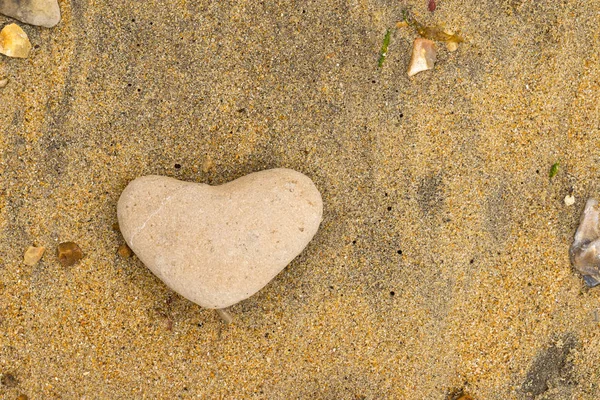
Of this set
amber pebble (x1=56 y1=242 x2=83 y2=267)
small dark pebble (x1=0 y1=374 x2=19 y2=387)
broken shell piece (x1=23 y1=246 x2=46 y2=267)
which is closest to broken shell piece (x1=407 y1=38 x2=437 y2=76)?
amber pebble (x1=56 y1=242 x2=83 y2=267)

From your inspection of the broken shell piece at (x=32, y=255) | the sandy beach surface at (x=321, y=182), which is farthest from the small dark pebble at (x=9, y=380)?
the broken shell piece at (x=32, y=255)

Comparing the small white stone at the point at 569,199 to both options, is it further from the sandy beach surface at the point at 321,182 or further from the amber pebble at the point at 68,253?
the amber pebble at the point at 68,253

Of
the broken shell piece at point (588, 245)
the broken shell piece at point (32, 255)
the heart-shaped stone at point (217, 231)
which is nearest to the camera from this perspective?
the heart-shaped stone at point (217, 231)

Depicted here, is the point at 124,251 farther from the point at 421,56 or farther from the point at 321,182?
the point at 421,56

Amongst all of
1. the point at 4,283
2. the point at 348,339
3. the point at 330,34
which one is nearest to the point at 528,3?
the point at 330,34

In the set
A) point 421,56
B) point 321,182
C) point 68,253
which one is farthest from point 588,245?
point 68,253

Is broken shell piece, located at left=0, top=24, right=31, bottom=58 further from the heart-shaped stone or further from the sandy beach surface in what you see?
the heart-shaped stone
